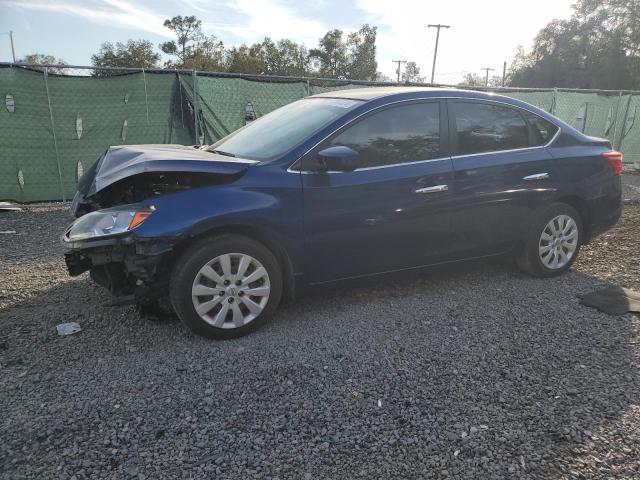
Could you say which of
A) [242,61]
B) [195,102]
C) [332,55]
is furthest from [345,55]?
[195,102]

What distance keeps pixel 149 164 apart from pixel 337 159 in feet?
4.24

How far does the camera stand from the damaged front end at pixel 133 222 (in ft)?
10.6

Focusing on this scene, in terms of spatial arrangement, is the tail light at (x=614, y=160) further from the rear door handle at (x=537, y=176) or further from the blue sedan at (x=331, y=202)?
the rear door handle at (x=537, y=176)

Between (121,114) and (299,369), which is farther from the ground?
(121,114)

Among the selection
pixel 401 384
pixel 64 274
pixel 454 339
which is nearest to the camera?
pixel 401 384

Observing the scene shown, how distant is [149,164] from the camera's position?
3334 millimetres

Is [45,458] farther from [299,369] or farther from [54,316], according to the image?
[54,316]

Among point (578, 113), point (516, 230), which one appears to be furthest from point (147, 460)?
point (578, 113)

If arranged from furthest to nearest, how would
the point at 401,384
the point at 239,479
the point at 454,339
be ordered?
the point at 454,339 → the point at 401,384 → the point at 239,479

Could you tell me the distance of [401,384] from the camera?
2955 mm

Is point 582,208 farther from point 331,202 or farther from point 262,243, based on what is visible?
point 262,243

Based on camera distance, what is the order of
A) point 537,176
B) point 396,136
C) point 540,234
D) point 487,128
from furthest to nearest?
1. point 540,234
2. point 537,176
3. point 487,128
4. point 396,136

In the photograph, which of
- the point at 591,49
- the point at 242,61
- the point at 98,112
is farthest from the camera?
the point at 242,61

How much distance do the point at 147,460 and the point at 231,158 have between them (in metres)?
2.20
